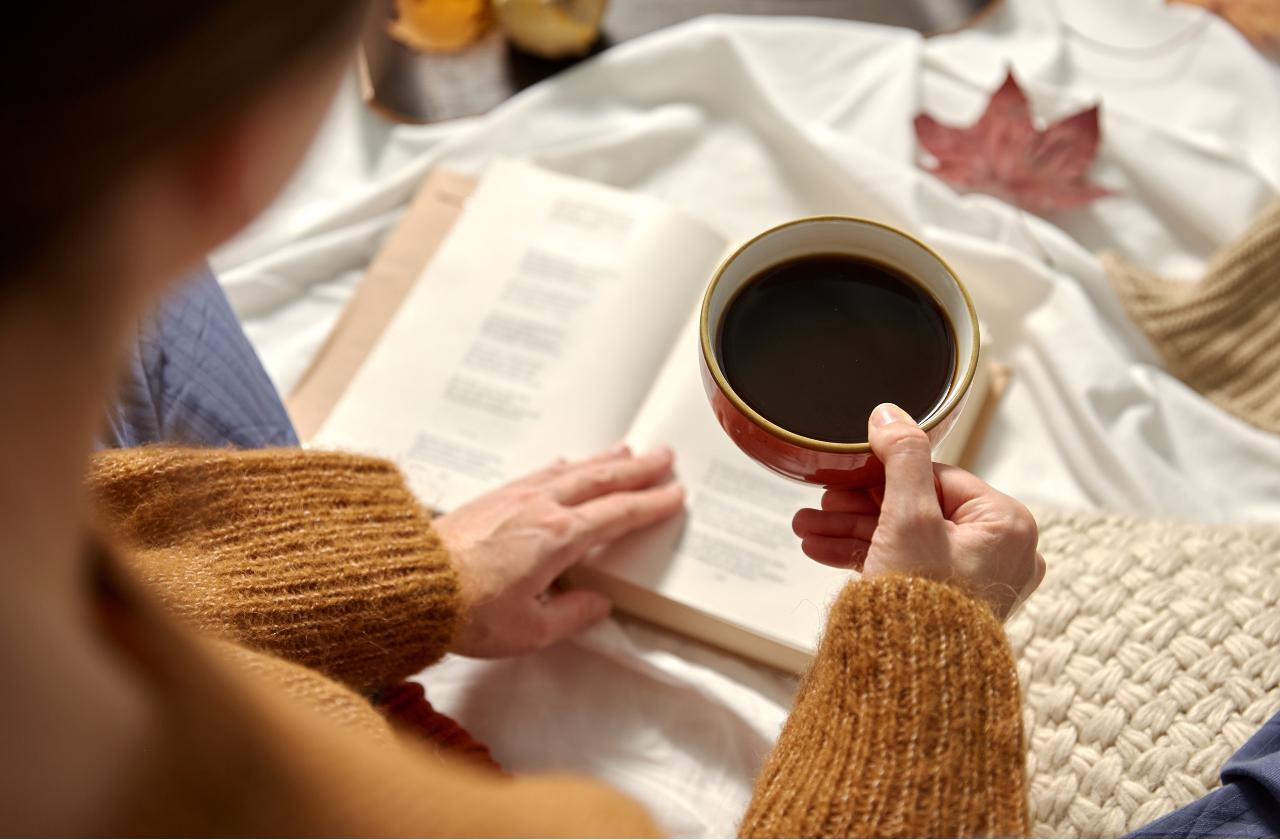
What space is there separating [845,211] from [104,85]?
869 millimetres

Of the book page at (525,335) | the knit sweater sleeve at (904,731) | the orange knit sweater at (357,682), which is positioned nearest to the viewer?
the orange knit sweater at (357,682)

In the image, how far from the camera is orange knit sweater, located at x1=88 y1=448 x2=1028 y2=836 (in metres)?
0.29

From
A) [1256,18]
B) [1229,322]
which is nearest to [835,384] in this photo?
[1229,322]

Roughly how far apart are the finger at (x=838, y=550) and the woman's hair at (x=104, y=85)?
46cm

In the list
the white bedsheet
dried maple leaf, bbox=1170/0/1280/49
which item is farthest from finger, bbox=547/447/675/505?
dried maple leaf, bbox=1170/0/1280/49

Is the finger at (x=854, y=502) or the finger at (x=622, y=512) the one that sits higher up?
the finger at (x=854, y=502)

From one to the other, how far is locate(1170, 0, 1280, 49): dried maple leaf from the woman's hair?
1.12 m

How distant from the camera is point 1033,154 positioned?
98 cm

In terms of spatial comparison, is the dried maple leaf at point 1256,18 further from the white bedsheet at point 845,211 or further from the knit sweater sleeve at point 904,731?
the knit sweater sleeve at point 904,731

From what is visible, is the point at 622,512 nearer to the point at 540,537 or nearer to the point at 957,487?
the point at 540,537

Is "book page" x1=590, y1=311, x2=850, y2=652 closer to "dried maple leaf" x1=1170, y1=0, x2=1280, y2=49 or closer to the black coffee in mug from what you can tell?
the black coffee in mug

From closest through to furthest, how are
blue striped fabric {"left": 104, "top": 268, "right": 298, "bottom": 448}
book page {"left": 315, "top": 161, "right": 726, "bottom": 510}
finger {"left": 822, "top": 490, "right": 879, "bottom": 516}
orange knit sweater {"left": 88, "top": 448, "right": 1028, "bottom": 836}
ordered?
orange knit sweater {"left": 88, "top": 448, "right": 1028, "bottom": 836}, finger {"left": 822, "top": 490, "right": 879, "bottom": 516}, blue striped fabric {"left": 104, "top": 268, "right": 298, "bottom": 448}, book page {"left": 315, "top": 161, "right": 726, "bottom": 510}

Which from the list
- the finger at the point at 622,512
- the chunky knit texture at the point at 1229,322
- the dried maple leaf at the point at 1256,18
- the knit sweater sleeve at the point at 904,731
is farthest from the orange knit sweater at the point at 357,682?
the dried maple leaf at the point at 1256,18

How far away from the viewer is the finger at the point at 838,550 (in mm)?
603
